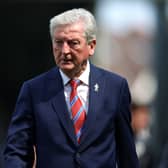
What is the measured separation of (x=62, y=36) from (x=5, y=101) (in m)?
16.2

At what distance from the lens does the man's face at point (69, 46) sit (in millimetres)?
8328

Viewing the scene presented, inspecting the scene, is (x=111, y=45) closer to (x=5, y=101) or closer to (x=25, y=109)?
(x=5, y=101)

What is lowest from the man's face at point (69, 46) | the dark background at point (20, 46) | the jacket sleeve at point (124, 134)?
the dark background at point (20, 46)

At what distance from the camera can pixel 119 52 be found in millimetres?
32188

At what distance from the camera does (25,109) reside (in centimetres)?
844

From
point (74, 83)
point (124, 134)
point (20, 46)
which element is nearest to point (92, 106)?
point (74, 83)

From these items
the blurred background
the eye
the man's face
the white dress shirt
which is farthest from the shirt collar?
Answer: the blurred background

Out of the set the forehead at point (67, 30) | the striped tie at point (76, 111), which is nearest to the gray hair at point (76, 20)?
the forehead at point (67, 30)

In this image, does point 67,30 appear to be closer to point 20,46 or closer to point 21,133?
point 21,133

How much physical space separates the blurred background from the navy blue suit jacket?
271 cm

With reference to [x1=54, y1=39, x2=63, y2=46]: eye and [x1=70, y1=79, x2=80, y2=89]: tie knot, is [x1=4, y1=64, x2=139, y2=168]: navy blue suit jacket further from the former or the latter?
[x1=54, y1=39, x2=63, y2=46]: eye

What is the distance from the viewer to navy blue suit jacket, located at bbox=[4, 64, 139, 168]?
8375 millimetres

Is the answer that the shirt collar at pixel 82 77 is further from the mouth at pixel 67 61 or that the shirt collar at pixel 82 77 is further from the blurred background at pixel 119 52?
the blurred background at pixel 119 52

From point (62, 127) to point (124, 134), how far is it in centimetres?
53
